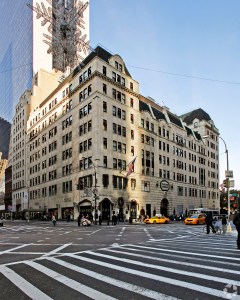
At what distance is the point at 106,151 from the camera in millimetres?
52688

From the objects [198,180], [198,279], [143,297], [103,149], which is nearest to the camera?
[143,297]

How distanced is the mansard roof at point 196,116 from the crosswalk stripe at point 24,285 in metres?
94.6

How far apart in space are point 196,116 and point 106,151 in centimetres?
5622

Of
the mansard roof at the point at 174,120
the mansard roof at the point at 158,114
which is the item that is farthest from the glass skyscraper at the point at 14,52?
the mansard roof at the point at 174,120

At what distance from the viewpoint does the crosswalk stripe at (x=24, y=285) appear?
20.8ft

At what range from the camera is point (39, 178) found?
76.3 m

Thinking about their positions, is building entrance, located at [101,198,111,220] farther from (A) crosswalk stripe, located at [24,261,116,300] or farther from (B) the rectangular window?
(A) crosswalk stripe, located at [24,261,116,300]

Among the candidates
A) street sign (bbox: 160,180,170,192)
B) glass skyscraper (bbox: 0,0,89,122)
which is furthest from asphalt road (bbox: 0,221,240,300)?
glass skyscraper (bbox: 0,0,89,122)

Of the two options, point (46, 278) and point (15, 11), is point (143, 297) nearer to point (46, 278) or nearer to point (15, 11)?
point (46, 278)

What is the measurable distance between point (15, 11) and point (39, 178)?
74827 millimetres

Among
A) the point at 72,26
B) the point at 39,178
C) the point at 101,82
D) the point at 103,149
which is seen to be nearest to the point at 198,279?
the point at 72,26

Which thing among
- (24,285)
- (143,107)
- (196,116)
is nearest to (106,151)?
(143,107)

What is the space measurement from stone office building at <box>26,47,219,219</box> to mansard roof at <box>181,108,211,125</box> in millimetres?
17387

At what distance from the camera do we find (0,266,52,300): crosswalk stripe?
20.8 feet
